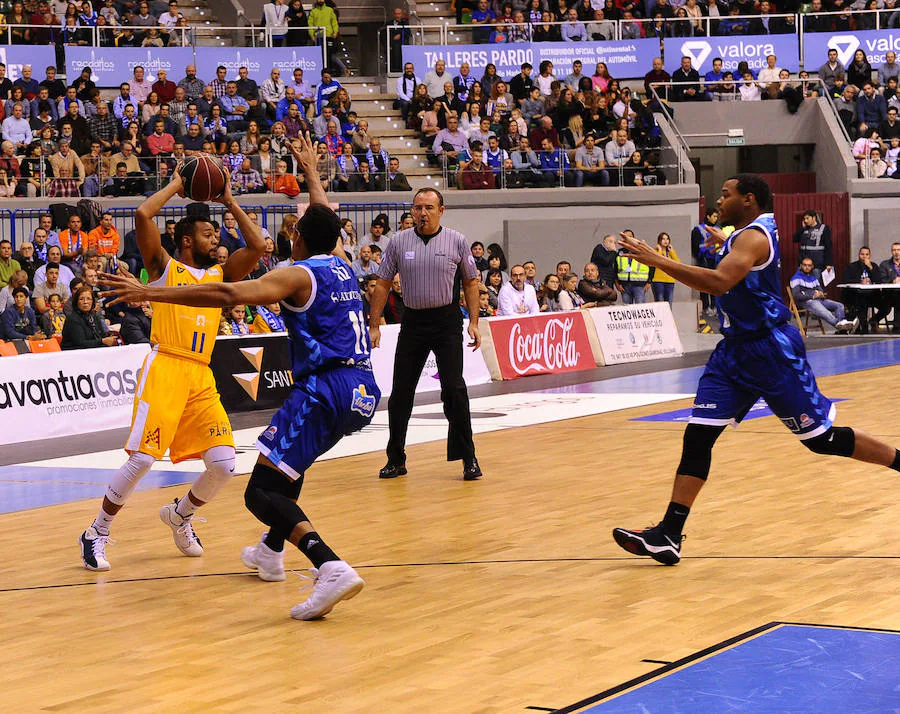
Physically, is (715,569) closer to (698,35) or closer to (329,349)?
(329,349)

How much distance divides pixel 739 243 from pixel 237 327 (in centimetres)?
1006

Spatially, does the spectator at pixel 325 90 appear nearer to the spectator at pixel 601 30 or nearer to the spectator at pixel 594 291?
the spectator at pixel 601 30

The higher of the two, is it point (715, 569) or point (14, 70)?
point (14, 70)

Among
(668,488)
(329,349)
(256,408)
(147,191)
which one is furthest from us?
(147,191)

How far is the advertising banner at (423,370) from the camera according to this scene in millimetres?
16875

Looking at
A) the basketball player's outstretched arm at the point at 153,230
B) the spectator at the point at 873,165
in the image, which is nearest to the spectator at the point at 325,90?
the spectator at the point at 873,165

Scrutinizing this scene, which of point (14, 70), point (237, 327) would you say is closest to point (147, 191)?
point (14, 70)

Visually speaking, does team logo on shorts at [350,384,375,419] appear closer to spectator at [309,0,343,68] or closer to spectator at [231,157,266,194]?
spectator at [231,157,266,194]

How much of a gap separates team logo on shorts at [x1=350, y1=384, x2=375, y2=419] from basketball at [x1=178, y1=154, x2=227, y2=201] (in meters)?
1.48

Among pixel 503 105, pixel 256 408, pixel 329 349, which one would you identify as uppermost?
pixel 503 105

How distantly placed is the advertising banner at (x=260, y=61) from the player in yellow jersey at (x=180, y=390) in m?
19.0

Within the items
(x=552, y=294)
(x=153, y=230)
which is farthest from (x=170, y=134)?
(x=153, y=230)

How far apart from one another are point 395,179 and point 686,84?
8202 millimetres

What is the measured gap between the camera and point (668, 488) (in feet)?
31.7
